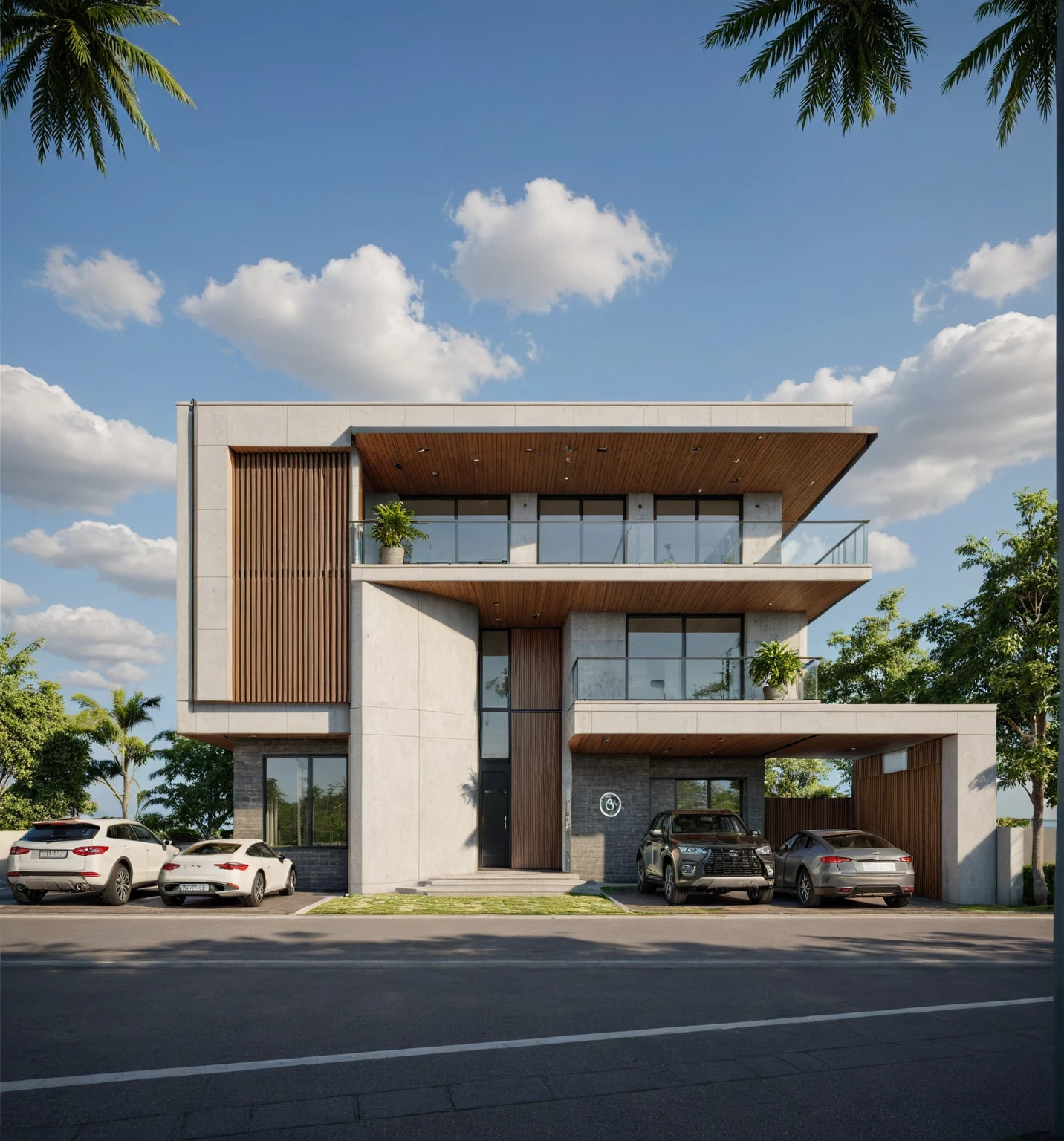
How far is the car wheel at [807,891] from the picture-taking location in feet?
Answer: 60.0

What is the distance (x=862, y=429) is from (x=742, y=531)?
3.61m

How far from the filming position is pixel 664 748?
24203mm

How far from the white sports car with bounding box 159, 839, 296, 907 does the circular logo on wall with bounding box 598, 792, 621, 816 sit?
29.4 ft

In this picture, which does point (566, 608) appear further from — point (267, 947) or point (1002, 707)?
point (267, 947)

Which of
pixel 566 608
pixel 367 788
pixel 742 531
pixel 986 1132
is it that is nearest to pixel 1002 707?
pixel 742 531

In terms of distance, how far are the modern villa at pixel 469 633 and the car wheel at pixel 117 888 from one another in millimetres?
4316

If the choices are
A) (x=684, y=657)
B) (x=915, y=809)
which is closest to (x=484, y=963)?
(x=684, y=657)

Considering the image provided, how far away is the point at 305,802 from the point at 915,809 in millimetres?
14201

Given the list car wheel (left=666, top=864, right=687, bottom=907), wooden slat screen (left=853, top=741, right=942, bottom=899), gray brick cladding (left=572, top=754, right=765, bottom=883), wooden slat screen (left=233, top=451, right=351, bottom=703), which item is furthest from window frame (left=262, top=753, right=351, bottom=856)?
wooden slat screen (left=853, top=741, right=942, bottom=899)

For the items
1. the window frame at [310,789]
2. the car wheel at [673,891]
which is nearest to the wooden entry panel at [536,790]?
the window frame at [310,789]

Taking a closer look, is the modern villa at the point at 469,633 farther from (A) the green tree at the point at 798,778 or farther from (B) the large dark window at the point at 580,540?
(A) the green tree at the point at 798,778

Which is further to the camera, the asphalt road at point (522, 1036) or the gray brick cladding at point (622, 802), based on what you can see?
the gray brick cladding at point (622, 802)

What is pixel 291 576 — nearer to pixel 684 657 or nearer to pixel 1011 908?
pixel 684 657

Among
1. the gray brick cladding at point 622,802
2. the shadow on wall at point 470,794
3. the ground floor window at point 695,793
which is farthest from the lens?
the ground floor window at point 695,793
